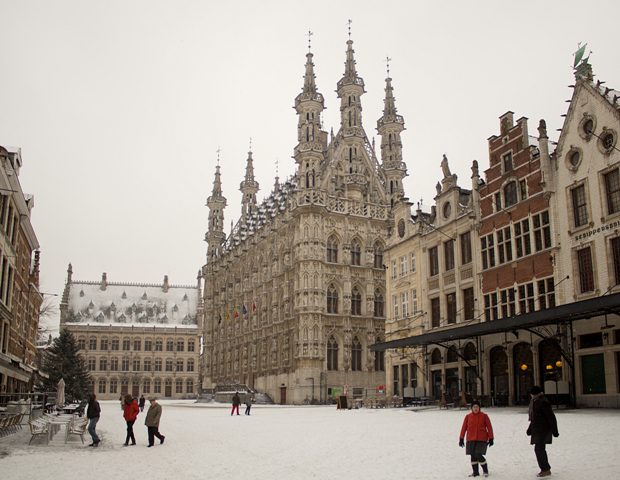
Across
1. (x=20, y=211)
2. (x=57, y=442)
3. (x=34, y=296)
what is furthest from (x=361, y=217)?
(x=57, y=442)

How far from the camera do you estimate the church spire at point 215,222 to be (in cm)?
9881

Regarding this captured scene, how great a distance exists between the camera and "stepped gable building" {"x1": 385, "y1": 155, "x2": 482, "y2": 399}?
3953 cm

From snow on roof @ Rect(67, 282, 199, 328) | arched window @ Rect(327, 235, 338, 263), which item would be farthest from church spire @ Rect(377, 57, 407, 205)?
snow on roof @ Rect(67, 282, 199, 328)

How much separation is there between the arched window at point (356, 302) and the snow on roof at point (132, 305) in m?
66.0

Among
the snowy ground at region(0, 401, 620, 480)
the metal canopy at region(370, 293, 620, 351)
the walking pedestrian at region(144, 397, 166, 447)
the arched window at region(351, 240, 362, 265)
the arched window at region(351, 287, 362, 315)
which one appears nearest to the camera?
the snowy ground at region(0, 401, 620, 480)

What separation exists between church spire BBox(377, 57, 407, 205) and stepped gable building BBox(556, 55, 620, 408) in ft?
125

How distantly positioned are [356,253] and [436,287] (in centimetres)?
2440

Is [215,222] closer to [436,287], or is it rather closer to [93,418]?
[436,287]

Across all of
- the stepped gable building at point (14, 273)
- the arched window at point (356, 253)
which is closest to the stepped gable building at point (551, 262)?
the stepped gable building at point (14, 273)

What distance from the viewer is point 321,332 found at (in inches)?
2457

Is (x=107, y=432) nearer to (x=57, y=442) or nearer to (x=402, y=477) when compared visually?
(x=57, y=442)

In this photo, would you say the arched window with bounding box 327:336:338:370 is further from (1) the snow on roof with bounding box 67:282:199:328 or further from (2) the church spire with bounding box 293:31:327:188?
(1) the snow on roof with bounding box 67:282:199:328

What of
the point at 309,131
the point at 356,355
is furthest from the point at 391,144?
the point at 356,355

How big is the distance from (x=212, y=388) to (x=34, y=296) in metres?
39.0
